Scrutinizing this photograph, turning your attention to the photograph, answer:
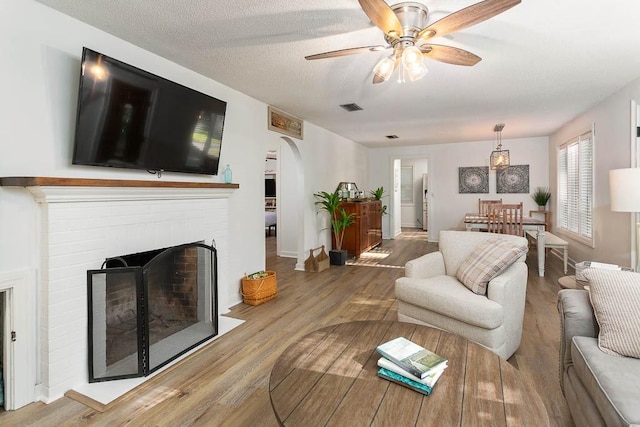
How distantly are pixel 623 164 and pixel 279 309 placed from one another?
3.99 metres

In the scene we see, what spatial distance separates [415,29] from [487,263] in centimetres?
168

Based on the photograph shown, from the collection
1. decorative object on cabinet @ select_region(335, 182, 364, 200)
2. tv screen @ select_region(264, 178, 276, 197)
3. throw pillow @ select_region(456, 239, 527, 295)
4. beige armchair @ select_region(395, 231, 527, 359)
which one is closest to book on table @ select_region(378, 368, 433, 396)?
beige armchair @ select_region(395, 231, 527, 359)

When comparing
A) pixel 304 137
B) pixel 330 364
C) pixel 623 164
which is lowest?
pixel 330 364

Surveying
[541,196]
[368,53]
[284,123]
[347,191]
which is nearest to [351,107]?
[284,123]

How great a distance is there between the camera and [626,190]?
2.62 meters

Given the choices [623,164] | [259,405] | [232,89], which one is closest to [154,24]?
[232,89]

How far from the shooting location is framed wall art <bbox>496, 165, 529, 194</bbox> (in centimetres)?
720

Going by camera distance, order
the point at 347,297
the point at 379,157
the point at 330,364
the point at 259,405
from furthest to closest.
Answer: the point at 379,157, the point at 347,297, the point at 259,405, the point at 330,364

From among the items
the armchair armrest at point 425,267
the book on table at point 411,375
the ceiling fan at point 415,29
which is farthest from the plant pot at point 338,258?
the book on table at point 411,375

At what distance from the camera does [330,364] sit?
4.98 feet

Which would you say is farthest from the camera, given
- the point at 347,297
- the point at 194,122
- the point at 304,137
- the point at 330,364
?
the point at 304,137

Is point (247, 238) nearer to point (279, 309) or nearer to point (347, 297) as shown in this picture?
point (279, 309)

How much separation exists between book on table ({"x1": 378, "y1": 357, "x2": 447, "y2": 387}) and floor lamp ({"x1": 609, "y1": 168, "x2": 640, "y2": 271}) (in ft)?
7.50

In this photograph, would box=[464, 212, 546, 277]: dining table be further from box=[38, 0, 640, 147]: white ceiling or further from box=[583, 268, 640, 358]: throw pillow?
box=[583, 268, 640, 358]: throw pillow
